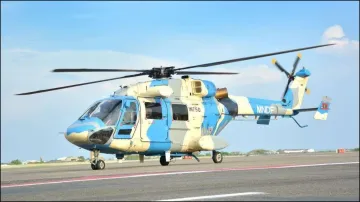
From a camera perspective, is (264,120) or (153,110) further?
(264,120)

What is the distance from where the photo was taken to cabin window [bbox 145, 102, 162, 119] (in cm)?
2736

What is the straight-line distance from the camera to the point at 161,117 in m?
27.9

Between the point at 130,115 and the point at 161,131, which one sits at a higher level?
the point at 130,115

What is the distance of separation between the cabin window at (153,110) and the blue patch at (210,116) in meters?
3.25

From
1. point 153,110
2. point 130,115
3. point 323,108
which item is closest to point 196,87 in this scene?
Answer: point 153,110

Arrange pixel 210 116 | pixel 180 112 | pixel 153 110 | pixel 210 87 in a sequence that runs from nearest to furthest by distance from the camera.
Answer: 1. pixel 153 110
2. pixel 180 112
3. pixel 210 87
4. pixel 210 116

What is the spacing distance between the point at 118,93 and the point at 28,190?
15154 millimetres

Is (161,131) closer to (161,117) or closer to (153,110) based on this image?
(161,117)

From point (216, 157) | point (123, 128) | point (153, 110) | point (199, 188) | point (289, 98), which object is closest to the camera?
point (199, 188)

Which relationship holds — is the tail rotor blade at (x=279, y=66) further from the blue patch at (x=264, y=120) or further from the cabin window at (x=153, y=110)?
the cabin window at (x=153, y=110)

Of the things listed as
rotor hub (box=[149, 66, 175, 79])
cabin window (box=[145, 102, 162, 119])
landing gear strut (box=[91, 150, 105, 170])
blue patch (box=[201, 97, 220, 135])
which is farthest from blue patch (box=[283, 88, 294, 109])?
landing gear strut (box=[91, 150, 105, 170])

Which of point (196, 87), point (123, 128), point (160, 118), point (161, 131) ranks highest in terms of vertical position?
point (196, 87)

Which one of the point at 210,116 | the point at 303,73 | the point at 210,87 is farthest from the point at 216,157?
the point at 303,73

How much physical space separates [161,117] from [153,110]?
0.60 m
